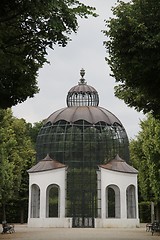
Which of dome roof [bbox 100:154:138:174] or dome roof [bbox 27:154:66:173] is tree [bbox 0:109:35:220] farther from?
dome roof [bbox 100:154:138:174]

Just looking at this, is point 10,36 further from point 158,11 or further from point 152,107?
point 152,107

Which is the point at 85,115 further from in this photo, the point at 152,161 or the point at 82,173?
the point at 152,161

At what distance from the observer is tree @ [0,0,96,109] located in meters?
12.2

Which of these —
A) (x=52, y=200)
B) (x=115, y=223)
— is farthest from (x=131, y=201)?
(x=52, y=200)

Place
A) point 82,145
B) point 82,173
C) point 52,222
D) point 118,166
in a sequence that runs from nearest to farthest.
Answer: point 52,222, point 82,173, point 118,166, point 82,145

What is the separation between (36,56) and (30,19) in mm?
2053

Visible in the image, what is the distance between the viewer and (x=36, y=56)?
15.3 metres

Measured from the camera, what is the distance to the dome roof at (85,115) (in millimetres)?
45344

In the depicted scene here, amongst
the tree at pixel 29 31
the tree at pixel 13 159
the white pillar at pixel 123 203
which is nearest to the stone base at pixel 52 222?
the tree at pixel 13 159

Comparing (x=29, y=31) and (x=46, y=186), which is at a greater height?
(x=29, y=31)

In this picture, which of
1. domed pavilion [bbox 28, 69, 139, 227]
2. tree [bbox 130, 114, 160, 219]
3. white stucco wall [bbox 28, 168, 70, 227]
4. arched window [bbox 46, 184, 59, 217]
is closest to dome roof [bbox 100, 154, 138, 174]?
domed pavilion [bbox 28, 69, 139, 227]

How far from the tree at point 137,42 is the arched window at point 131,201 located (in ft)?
94.6

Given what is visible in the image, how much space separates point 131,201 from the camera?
44.1m

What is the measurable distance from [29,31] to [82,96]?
34.0 metres
